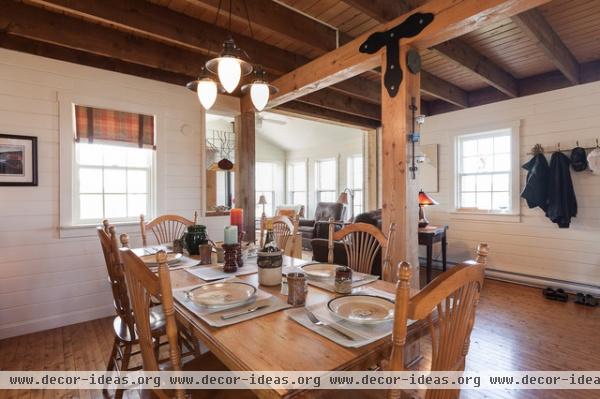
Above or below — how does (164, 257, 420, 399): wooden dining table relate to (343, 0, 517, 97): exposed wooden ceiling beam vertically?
below

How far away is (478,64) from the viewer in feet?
11.3

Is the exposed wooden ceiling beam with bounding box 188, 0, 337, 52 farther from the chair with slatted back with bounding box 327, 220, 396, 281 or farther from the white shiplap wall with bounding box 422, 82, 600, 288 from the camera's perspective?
the white shiplap wall with bounding box 422, 82, 600, 288

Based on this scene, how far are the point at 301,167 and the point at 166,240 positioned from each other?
616cm

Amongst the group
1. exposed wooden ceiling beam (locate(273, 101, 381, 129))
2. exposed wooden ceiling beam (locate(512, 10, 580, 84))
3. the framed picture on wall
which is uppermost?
exposed wooden ceiling beam (locate(512, 10, 580, 84))

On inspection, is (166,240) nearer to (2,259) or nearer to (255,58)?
(2,259)

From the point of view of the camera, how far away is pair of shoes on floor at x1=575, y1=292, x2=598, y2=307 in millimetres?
3289

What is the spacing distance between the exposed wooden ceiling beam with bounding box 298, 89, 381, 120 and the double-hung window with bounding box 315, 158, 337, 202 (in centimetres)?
255

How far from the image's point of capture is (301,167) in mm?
8828

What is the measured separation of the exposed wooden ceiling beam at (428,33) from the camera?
178 cm

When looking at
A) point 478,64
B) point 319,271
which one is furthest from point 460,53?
point 319,271

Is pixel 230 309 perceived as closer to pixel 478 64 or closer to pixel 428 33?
pixel 428 33

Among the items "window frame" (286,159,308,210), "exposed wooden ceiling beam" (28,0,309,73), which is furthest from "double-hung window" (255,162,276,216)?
"exposed wooden ceiling beam" (28,0,309,73)

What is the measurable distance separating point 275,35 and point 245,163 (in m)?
1.65

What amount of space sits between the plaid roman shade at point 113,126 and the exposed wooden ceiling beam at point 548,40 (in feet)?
12.0
